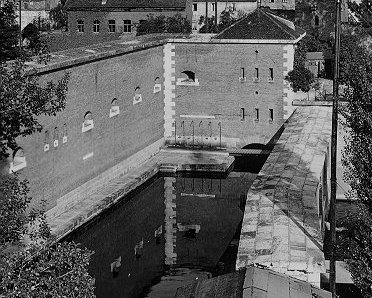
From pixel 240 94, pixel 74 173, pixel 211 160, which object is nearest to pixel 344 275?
pixel 74 173

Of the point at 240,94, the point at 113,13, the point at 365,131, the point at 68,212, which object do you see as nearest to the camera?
the point at 365,131

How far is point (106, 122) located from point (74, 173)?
2.10 metres

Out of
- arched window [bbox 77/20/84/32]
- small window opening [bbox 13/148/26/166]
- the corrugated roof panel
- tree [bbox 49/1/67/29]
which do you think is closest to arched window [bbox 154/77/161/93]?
small window opening [bbox 13/148/26/166]

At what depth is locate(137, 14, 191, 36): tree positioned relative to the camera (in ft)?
108

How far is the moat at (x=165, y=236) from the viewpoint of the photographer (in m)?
12.5

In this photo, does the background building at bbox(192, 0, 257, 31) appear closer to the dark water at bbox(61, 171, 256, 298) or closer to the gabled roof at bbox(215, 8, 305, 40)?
the gabled roof at bbox(215, 8, 305, 40)

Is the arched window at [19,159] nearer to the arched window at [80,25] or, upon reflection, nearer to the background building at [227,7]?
the arched window at [80,25]

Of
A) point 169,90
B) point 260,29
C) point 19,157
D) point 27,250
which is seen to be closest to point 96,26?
point 169,90

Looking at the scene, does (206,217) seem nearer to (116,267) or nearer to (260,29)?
(116,267)

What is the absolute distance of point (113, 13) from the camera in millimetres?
36750

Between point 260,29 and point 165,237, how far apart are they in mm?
8338

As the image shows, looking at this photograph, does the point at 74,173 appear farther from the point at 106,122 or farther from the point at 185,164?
the point at 185,164

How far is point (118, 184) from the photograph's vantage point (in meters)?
17.4

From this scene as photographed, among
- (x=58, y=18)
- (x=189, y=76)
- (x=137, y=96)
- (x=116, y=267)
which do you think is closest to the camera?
(x=116, y=267)
